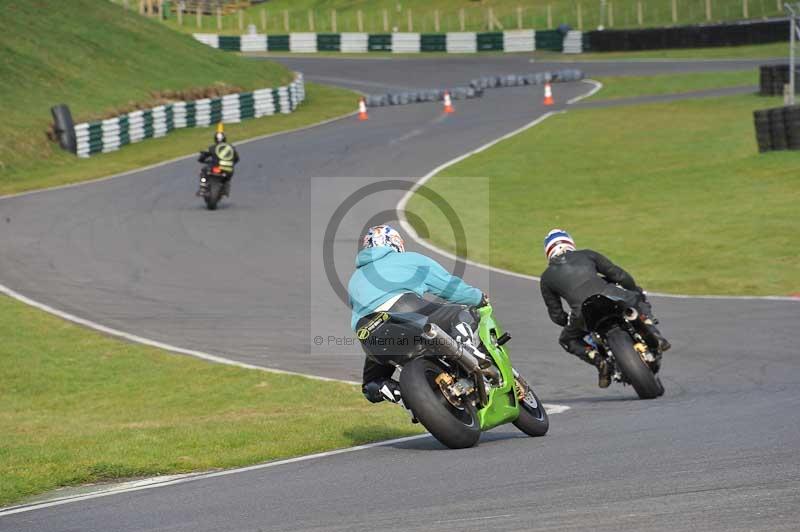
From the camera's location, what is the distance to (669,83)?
167 ft

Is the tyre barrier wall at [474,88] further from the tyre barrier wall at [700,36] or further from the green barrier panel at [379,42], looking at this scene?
the green barrier panel at [379,42]

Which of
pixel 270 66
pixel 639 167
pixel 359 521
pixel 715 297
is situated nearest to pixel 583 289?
pixel 359 521

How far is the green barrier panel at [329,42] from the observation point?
75250 mm

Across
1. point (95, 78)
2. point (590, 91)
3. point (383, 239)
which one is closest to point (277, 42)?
point (590, 91)

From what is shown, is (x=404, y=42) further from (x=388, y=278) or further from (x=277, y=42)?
(x=388, y=278)

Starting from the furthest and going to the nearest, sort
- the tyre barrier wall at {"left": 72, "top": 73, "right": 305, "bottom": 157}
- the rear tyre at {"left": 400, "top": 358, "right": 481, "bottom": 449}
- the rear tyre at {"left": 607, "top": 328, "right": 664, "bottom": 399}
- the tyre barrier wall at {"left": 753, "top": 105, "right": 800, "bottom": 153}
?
1. the tyre barrier wall at {"left": 72, "top": 73, "right": 305, "bottom": 157}
2. the tyre barrier wall at {"left": 753, "top": 105, "right": 800, "bottom": 153}
3. the rear tyre at {"left": 607, "top": 328, "right": 664, "bottom": 399}
4. the rear tyre at {"left": 400, "top": 358, "right": 481, "bottom": 449}

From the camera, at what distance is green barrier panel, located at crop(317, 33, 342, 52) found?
247 ft

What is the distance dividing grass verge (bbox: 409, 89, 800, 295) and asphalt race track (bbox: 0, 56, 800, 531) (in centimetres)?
165

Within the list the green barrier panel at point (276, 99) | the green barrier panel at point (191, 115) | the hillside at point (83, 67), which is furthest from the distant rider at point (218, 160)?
the green barrier panel at point (276, 99)

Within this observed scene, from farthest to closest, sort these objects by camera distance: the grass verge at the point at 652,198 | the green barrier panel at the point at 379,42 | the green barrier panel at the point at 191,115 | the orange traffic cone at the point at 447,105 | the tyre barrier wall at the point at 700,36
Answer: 1. the green barrier panel at the point at 379,42
2. the tyre barrier wall at the point at 700,36
3. the orange traffic cone at the point at 447,105
4. the green barrier panel at the point at 191,115
5. the grass verge at the point at 652,198

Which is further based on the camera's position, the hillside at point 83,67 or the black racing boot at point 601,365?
the hillside at point 83,67

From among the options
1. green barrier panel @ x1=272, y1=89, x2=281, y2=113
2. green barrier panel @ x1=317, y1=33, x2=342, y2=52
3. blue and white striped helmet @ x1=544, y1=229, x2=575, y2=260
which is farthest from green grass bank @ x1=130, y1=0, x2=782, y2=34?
blue and white striped helmet @ x1=544, y1=229, x2=575, y2=260

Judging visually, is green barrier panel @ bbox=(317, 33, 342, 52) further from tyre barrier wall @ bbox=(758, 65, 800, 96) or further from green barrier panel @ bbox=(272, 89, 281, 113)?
tyre barrier wall @ bbox=(758, 65, 800, 96)

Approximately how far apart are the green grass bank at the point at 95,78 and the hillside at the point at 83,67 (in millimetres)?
43
